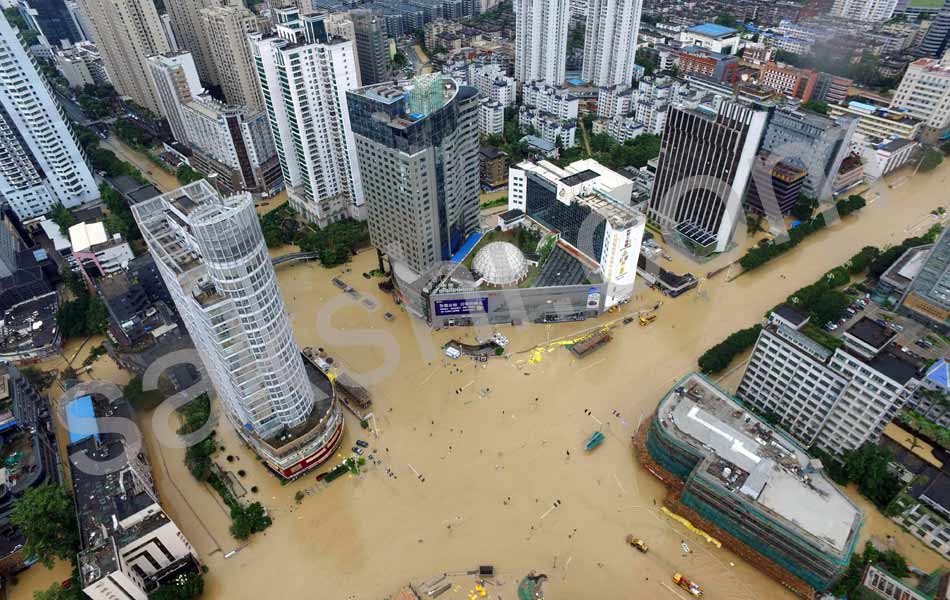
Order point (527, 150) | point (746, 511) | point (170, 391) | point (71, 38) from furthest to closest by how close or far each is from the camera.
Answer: point (71, 38) < point (527, 150) < point (170, 391) < point (746, 511)

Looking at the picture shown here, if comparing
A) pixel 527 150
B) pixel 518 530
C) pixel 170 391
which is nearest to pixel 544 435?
pixel 518 530

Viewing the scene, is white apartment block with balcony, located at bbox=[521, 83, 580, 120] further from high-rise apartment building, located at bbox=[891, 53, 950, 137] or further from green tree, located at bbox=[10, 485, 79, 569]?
green tree, located at bbox=[10, 485, 79, 569]

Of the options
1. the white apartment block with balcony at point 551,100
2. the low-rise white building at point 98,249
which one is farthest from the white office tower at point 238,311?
the white apartment block with balcony at point 551,100

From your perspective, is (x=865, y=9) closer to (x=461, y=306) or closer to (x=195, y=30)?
(x=461, y=306)

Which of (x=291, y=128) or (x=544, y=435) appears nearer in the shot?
(x=544, y=435)

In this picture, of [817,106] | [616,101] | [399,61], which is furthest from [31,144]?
[817,106]

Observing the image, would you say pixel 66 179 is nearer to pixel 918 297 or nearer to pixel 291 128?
pixel 291 128
